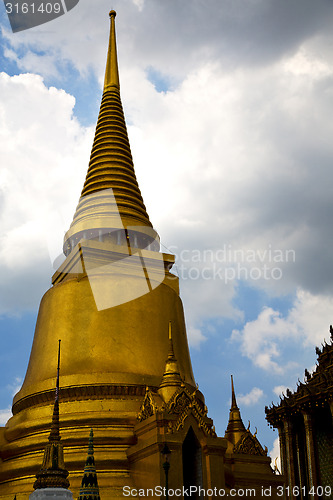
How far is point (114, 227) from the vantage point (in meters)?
19.4

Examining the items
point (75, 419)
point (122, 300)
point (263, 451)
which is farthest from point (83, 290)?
point (263, 451)

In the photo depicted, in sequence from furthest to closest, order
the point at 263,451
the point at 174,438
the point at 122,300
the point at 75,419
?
the point at 122,300 < the point at 263,451 < the point at 75,419 < the point at 174,438

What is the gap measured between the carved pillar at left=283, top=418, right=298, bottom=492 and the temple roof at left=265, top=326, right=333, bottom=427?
29 centimetres

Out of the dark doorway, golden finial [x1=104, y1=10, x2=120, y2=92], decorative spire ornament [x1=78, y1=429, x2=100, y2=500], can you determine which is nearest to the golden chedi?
the dark doorway

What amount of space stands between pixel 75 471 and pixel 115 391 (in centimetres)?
237

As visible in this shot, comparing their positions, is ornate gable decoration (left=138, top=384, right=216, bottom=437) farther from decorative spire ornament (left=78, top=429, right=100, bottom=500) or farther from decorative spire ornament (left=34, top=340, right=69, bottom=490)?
decorative spire ornament (left=78, top=429, right=100, bottom=500)

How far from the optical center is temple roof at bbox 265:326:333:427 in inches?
717

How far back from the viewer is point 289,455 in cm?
1941

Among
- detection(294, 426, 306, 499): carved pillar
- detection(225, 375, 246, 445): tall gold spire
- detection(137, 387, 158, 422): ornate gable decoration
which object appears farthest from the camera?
detection(294, 426, 306, 499): carved pillar

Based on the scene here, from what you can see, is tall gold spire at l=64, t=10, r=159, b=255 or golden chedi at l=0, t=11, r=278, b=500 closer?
golden chedi at l=0, t=11, r=278, b=500

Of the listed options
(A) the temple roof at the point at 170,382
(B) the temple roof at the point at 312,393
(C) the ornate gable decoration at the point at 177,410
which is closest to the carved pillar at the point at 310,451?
(B) the temple roof at the point at 312,393

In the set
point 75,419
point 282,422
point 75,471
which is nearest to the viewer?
point 75,471

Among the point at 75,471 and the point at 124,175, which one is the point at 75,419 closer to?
the point at 75,471

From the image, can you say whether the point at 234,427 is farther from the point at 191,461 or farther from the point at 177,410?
the point at 177,410
